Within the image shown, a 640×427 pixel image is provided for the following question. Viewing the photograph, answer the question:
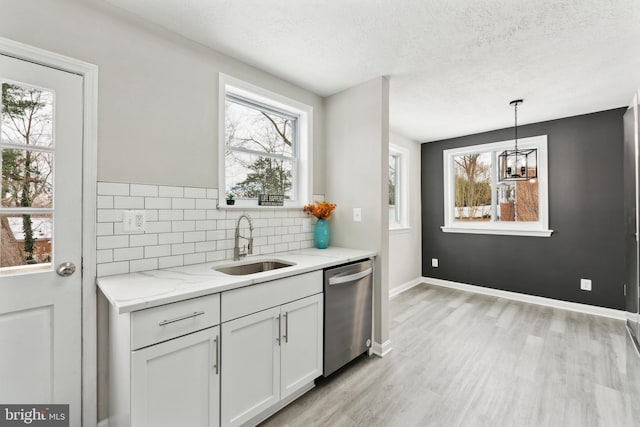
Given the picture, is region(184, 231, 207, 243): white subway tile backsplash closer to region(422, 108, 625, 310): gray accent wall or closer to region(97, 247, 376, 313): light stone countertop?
region(97, 247, 376, 313): light stone countertop

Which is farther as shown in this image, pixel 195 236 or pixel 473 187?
pixel 473 187

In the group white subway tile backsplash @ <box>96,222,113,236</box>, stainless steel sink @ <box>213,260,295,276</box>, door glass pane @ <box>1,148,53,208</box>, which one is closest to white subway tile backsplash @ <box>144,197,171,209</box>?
white subway tile backsplash @ <box>96,222,113,236</box>

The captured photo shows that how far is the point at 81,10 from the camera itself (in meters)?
1.56

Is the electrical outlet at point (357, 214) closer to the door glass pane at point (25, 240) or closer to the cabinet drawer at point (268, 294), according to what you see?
the cabinet drawer at point (268, 294)

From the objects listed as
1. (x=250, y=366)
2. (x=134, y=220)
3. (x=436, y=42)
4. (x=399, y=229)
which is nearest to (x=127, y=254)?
(x=134, y=220)

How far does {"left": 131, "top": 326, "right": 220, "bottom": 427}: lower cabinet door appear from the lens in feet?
3.95

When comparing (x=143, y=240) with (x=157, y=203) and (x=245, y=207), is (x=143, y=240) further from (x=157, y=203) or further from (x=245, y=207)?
(x=245, y=207)

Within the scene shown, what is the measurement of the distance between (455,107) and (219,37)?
260 cm

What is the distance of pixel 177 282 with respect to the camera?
4.90ft

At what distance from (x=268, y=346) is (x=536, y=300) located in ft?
12.7

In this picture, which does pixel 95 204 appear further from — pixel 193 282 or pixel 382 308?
pixel 382 308

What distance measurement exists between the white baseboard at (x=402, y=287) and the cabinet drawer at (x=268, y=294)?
2479 mm

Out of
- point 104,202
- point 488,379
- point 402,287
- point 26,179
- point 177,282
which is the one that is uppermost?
point 26,179

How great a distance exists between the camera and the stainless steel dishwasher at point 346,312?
2.06 metres
